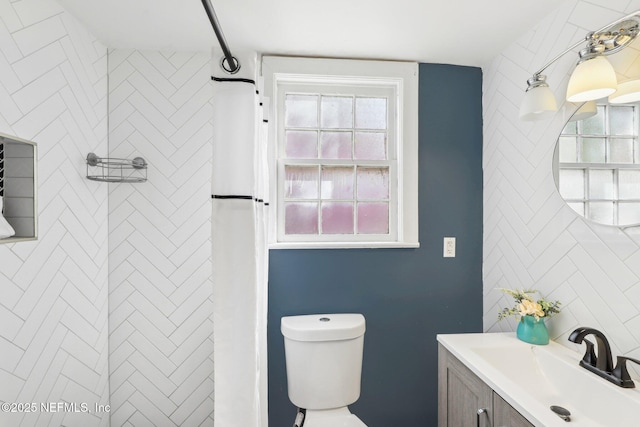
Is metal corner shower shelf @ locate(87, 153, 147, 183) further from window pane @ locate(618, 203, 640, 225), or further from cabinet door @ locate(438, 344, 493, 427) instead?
window pane @ locate(618, 203, 640, 225)

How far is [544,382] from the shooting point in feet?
4.28

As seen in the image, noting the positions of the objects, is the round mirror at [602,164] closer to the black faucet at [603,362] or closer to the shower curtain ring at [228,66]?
the black faucet at [603,362]

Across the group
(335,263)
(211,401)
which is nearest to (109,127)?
(335,263)

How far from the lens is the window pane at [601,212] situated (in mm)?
1197

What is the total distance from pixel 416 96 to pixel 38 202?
1.96m

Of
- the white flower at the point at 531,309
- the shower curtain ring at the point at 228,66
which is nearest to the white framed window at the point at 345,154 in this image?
the white flower at the point at 531,309

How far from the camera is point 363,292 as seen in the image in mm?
1921

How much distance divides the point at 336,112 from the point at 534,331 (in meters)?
1.54

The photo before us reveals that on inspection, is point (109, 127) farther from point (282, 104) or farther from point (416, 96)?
point (416, 96)

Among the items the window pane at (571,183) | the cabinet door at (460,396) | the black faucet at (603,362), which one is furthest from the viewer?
the window pane at (571,183)

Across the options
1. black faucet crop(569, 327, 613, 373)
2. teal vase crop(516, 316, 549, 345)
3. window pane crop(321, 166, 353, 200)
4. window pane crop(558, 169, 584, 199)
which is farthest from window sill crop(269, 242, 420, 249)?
black faucet crop(569, 327, 613, 373)

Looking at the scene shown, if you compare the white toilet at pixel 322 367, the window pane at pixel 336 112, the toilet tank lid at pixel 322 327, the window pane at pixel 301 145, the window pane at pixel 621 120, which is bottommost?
the white toilet at pixel 322 367

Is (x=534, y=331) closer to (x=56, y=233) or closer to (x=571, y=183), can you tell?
(x=571, y=183)

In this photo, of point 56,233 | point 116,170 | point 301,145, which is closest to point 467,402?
point 301,145
